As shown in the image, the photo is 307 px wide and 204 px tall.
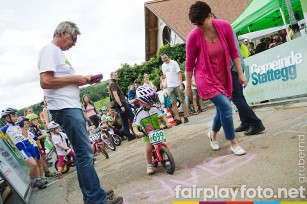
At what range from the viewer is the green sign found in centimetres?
600

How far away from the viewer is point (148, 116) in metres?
4.55

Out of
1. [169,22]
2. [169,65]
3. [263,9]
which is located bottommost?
[169,65]

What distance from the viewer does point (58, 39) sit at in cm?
334

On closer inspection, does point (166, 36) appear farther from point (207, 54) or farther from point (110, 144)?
point (207, 54)

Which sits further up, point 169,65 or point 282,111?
point 169,65

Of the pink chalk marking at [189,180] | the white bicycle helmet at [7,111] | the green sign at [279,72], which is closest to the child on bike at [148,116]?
the pink chalk marking at [189,180]

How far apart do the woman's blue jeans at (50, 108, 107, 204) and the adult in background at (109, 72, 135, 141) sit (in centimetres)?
594

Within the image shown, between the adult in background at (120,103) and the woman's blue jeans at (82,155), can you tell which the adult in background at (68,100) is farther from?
the adult in background at (120,103)

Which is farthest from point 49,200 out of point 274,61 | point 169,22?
point 169,22

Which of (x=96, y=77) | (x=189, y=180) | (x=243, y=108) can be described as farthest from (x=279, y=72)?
(x=96, y=77)

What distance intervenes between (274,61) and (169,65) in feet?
11.4

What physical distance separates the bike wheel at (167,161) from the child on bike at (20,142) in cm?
295

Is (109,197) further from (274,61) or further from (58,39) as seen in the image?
(274,61)

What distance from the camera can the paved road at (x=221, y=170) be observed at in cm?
305
